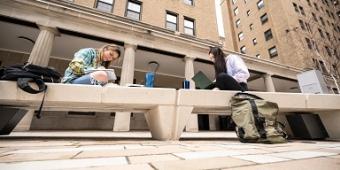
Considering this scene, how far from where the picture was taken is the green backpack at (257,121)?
2341mm

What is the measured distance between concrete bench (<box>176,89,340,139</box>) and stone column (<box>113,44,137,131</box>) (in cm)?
424

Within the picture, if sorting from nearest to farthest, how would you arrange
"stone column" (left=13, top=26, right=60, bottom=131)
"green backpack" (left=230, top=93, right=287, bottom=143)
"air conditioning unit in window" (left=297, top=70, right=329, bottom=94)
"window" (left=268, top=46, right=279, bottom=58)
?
"green backpack" (left=230, top=93, right=287, bottom=143) < "air conditioning unit in window" (left=297, top=70, right=329, bottom=94) < "stone column" (left=13, top=26, right=60, bottom=131) < "window" (left=268, top=46, right=279, bottom=58)

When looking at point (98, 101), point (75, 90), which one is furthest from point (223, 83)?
point (75, 90)

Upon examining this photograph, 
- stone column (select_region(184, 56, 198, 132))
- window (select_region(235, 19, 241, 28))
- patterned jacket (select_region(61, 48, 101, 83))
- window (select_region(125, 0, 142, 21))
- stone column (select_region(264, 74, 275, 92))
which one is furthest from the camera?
window (select_region(235, 19, 241, 28))

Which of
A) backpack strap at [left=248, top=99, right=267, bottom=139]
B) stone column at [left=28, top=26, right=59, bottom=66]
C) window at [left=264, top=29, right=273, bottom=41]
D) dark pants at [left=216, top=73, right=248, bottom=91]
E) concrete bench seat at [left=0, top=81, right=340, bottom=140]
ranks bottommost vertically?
backpack strap at [left=248, top=99, right=267, bottom=139]

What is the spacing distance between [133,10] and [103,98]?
33.7 ft

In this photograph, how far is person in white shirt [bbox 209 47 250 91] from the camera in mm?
3105

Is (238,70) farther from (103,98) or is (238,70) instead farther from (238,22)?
(238,22)

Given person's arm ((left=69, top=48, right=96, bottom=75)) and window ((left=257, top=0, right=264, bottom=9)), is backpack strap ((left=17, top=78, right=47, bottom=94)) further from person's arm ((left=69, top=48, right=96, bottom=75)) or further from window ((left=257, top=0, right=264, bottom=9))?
window ((left=257, top=0, right=264, bottom=9))

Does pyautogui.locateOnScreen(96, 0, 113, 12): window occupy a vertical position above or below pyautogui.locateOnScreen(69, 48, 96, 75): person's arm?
above

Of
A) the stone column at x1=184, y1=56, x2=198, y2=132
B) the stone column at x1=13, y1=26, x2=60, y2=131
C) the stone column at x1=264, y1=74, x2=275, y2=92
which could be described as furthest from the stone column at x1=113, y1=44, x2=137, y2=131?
the stone column at x1=264, y1=74, x2=275, y2=92

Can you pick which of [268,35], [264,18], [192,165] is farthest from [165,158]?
[264,18]

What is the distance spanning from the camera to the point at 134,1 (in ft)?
37.7

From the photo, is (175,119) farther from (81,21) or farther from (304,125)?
(81,21)
